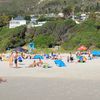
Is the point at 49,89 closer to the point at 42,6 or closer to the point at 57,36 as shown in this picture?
the point at 57,36

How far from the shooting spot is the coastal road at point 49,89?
427 inches

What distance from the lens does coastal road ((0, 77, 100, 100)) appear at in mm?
10836

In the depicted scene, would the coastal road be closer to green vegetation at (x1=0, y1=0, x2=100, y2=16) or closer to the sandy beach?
the sandy beach

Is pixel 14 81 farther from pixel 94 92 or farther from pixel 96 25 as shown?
pixel 96 25

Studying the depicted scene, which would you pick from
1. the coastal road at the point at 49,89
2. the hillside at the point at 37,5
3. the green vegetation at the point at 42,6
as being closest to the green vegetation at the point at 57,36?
the coastal road at the point at 49,89

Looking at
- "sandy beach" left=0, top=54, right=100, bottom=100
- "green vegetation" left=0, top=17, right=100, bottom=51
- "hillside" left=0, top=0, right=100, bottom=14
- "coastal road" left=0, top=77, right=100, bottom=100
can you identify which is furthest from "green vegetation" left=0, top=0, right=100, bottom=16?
"coastal road" left=0, top=77, right=100, bottom=100

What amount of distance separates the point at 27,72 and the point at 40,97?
23.5ft

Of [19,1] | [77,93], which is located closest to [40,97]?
[77,93]

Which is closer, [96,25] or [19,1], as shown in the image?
[96,25]

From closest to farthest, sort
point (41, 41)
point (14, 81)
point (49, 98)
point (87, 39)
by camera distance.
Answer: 1. point (49, 98)
2. point (14, 81)
3. point (87, 39)
4. point (41, 41)

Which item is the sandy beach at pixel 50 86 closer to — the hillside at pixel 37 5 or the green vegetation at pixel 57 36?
the green vegetation at pixel 57 36

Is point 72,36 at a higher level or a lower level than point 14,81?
lower

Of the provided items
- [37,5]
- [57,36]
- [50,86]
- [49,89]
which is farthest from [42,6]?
[49,89]

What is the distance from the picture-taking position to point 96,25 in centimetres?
4875
